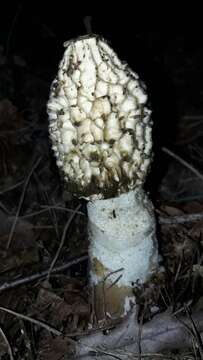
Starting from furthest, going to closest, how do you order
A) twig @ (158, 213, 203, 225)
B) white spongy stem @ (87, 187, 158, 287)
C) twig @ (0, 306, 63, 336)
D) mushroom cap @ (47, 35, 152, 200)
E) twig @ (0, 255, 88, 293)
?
twig @ (158, 213, 203, 225), twig @ (0, 255, 88, 293), twig @ (0, 306, 63, 336), white spongy stem @ (87, 187, 158, 287), mushroom cap @ (47, 35, 152, 200)

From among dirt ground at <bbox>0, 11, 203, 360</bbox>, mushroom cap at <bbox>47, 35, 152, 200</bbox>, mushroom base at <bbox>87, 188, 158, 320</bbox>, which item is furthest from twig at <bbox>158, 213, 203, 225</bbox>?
mushroom cap at <bbox>47, 35, 152, 200</bbox>

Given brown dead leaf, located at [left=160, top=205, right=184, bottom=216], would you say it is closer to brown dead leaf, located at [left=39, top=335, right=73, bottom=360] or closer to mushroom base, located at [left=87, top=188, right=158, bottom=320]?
mushroom base, located at [left=87, top=188, right=158, bottom=320]

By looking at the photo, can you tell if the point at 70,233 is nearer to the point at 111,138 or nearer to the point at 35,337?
the point at 35,337

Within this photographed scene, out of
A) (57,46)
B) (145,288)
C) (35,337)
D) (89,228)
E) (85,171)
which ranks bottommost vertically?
(35,337)

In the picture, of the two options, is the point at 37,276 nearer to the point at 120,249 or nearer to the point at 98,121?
the point at 120,249

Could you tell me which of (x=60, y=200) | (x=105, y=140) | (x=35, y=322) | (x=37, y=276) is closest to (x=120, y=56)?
(x=60, y=200)

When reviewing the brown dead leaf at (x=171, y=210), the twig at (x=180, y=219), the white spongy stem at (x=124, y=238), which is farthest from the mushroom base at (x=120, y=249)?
the brown dead leaf at (x=171, y=210)

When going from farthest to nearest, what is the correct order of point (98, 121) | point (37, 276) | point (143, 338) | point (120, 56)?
1. point (120, 56)
2. point (37, 276)
3. point (143, 338)
4. point (98, 121)

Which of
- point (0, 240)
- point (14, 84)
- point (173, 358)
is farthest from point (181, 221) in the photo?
point (14, 84)
